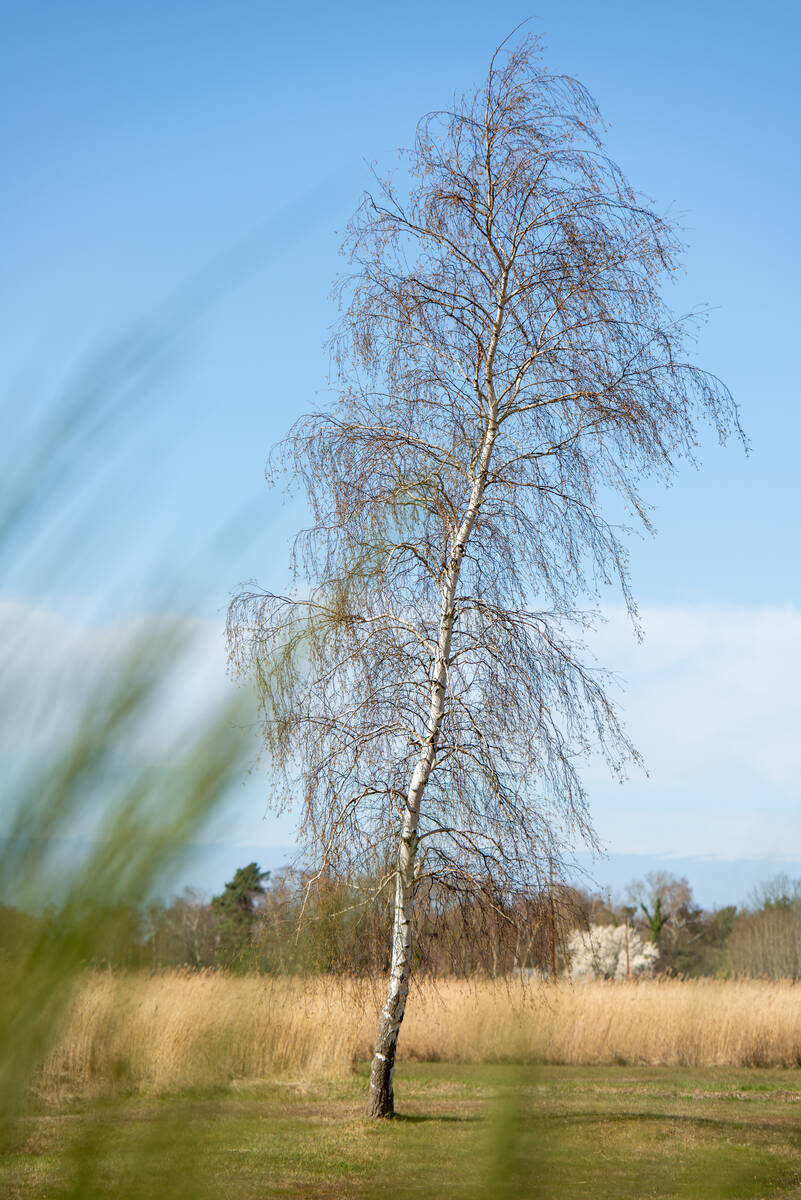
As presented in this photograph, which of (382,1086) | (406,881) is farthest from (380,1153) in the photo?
(382,1086)

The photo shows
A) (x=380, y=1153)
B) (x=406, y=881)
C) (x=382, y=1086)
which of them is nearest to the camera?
(x=380, y=1153)

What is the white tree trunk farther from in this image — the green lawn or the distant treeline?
the green lawn

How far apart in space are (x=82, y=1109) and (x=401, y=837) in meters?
9.84

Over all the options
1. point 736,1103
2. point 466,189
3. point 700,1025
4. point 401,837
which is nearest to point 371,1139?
point 401,837

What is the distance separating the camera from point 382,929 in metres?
10.3

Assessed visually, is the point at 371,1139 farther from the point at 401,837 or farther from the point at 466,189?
the point at 466,189

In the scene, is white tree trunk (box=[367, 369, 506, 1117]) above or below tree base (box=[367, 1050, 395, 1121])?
above

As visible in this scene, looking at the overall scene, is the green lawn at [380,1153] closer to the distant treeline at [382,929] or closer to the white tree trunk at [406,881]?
the distant treeline at [382,929]

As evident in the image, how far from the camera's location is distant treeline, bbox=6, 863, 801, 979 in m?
0.50

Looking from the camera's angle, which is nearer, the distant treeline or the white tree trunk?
the distant treeline

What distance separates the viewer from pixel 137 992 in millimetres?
485

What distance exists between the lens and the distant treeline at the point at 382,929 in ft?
1.65

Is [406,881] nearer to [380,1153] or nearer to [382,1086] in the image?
[382,1086]

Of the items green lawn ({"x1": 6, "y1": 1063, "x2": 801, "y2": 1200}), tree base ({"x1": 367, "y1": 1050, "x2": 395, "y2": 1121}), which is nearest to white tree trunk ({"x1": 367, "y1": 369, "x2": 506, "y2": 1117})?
tree base ({"x1": 367, "y1": 1050, "x2": 395, "y2": 1121})
